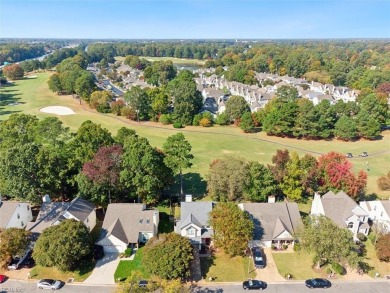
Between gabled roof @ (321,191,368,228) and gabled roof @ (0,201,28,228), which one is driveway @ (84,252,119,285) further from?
gabled roof @ (321,191,368,228)

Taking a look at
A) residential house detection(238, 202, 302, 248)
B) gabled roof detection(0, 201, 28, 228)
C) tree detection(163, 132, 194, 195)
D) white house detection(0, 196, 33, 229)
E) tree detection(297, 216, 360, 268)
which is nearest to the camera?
tree detection(297, 216, 360, 268)

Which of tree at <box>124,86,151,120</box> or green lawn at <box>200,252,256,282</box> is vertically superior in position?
tree at <box>124,86,151,120</box>

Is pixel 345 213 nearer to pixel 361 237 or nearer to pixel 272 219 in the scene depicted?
pixel 361 237

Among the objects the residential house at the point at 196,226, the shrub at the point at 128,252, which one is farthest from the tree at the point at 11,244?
the residential house at the point at 196,226

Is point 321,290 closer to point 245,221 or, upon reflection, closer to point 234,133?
point 245,221

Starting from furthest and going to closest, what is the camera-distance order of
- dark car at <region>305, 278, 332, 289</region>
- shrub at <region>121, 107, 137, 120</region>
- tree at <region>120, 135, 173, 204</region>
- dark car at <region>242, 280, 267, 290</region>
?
1. shrub at <region>121, 107, 137, 120</region>
2. tree at <region>120, 135, 173, 204</region>
3. dark car at <region>305, 278, 332, 289</region>
4. dark car at <region>242, 280, 267, 290</region>

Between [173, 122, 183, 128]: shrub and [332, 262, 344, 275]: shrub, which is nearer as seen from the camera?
[332, 262, 344, 275]: shrub

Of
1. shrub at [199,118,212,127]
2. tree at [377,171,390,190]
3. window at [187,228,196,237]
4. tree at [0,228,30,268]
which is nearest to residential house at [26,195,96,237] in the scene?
tree at [0,228,30,268]

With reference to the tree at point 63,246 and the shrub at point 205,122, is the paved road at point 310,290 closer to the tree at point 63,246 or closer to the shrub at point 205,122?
the tree at point 63,246
